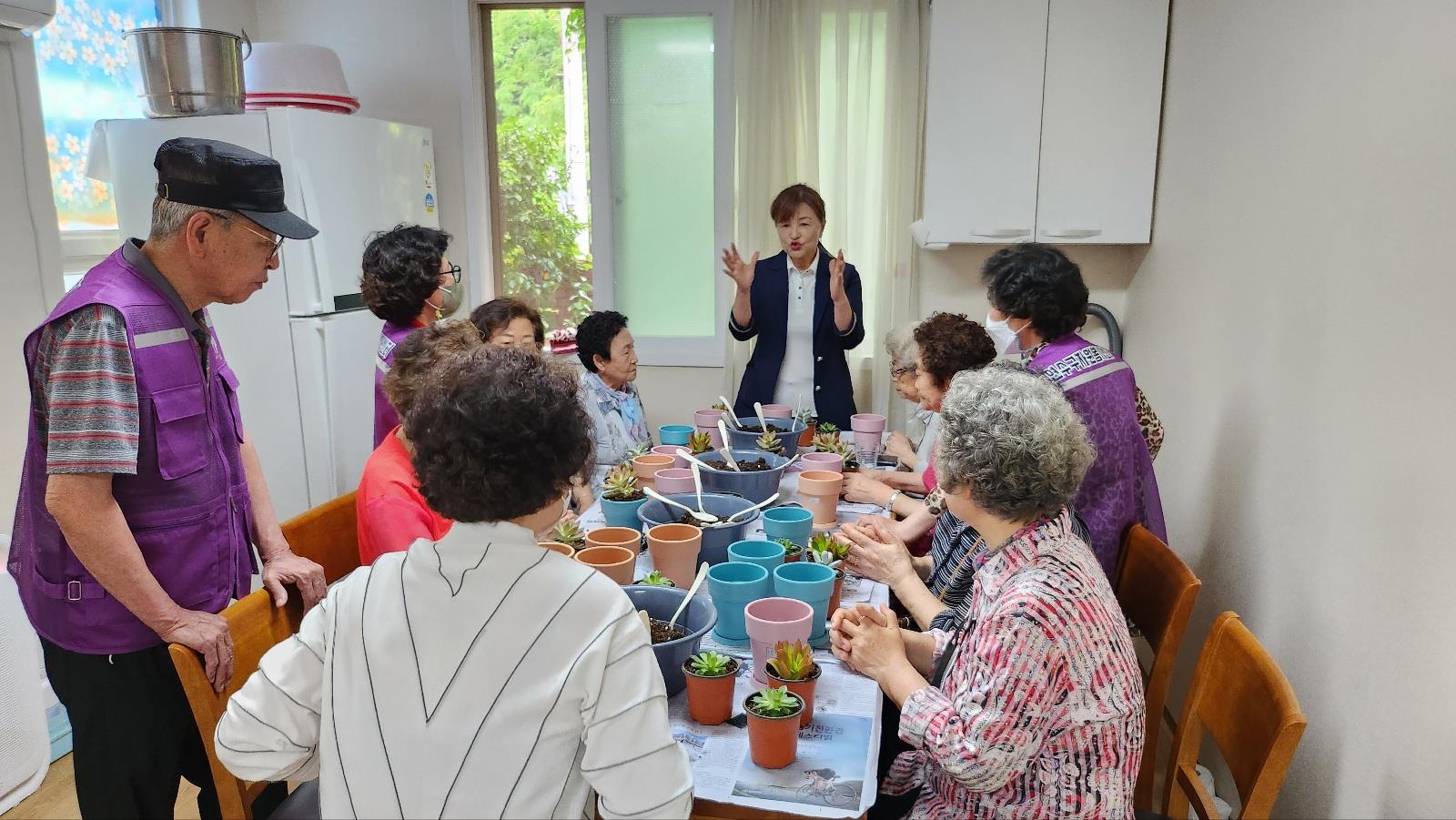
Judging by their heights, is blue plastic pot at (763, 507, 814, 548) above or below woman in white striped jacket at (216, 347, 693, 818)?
below

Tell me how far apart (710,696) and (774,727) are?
129mm

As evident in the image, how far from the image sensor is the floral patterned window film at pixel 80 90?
3.09 m

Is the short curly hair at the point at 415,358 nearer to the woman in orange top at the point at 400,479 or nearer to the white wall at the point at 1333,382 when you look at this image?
the woman in orange top at the point at 400,479

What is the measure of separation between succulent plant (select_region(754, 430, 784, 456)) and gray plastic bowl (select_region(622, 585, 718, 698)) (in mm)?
981

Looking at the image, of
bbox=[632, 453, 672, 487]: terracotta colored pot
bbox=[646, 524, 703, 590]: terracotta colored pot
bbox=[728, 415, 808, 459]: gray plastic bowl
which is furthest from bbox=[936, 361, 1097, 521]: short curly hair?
bbox=[728, 415, 808, 459]: gray plastic bowl

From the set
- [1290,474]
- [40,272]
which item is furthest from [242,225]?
[1290,474]

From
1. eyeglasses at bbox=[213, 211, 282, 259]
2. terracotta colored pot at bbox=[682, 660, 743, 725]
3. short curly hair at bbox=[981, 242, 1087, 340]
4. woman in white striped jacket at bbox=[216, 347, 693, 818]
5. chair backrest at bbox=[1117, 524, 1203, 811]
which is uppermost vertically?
eyeglasses at bbox=[213, 211, 282, 259]

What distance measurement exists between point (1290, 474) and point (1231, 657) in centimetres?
76

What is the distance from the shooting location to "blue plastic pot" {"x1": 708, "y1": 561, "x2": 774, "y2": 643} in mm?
1427

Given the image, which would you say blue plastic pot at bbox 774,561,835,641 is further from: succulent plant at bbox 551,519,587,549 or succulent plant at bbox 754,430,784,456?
succulent plant at bbox 754,430,784,456

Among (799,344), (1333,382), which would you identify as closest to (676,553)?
(1333,382)

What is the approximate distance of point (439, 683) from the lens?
923mm

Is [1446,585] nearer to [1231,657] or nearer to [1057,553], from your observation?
[1231,657]

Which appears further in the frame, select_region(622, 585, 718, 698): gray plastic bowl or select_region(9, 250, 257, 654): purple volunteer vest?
select_region(9, 250, 257, 654): purple volunteer vest
